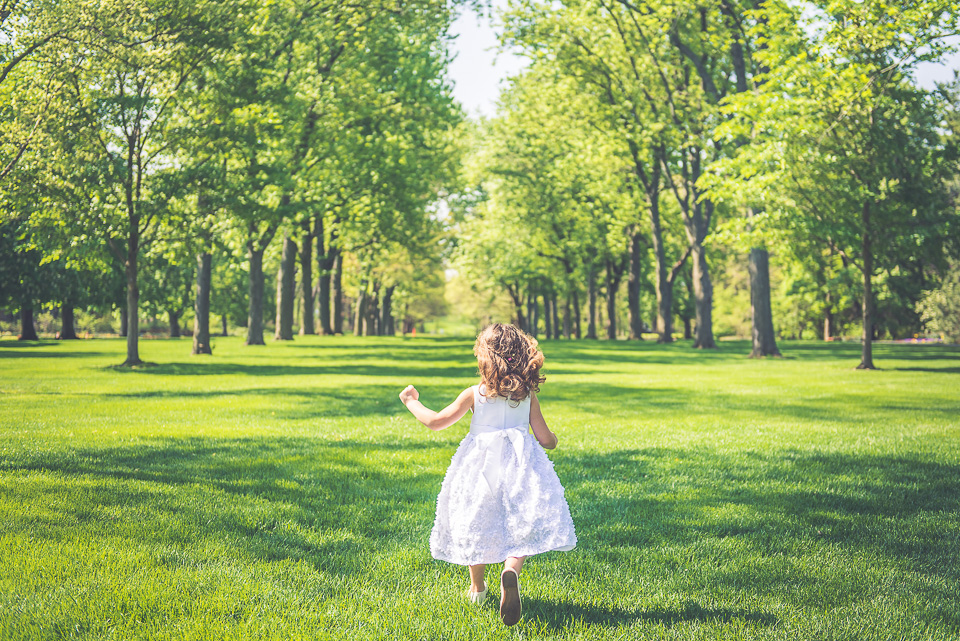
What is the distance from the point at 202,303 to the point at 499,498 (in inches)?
922

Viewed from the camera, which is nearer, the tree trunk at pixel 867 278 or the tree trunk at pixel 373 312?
the tree trunk at pixel 867 278

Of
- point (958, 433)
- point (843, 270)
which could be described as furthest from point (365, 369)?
point (843, 270)

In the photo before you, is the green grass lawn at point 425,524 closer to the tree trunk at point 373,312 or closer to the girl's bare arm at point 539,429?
the girl's bare arm at point 539,429

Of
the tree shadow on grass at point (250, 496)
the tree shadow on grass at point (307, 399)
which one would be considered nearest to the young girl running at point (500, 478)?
the tree shadow on grass at point (250, 496)

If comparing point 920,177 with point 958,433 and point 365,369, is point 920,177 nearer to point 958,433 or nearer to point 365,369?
point 958,433

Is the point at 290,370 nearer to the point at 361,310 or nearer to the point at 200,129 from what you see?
the point at 200,129

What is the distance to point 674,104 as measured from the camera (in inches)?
1185

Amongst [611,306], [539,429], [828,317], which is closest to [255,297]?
[611,306]

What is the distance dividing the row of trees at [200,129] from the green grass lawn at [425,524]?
6.45 metres

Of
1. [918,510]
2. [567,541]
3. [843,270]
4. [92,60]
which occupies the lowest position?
[918,510]

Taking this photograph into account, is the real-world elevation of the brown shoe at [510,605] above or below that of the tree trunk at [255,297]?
below

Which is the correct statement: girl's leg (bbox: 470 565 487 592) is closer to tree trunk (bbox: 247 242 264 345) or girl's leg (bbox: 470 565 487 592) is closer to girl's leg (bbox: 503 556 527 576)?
girl's leg (bbox: 503 556 527 576)

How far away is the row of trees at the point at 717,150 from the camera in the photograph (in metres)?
19.9

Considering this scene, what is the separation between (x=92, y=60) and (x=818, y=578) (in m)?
15.7
